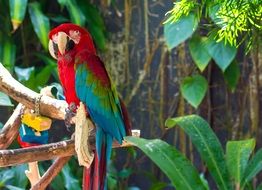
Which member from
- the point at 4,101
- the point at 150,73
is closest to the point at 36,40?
the point at 150,73

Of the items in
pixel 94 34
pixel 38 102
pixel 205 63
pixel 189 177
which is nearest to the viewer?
pixel 38 102

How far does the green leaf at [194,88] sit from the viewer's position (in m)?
2.14

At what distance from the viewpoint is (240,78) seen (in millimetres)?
2289

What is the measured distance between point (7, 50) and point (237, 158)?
3.22 feet

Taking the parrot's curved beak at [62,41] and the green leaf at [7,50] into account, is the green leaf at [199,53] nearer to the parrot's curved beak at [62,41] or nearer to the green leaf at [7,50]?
the green leaf at [7,50]

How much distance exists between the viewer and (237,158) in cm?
144

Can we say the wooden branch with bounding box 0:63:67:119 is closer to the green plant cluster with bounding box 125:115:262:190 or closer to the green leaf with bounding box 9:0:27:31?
the green plant cluster with bounding box 125:115:262:190

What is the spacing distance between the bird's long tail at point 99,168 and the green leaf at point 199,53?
107cm

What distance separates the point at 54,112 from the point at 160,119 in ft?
3.70

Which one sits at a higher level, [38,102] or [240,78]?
[38,102]

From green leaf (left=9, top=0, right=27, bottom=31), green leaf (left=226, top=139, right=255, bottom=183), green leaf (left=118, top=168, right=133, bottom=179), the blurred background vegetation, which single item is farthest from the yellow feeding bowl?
green leaf (left=118, top=168, right=133, bottom=179)

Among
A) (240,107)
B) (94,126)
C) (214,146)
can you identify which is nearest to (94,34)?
(240,107)

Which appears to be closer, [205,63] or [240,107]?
[205,63]

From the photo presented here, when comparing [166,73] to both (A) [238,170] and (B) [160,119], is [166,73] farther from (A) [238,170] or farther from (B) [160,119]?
(A) [238,170]
